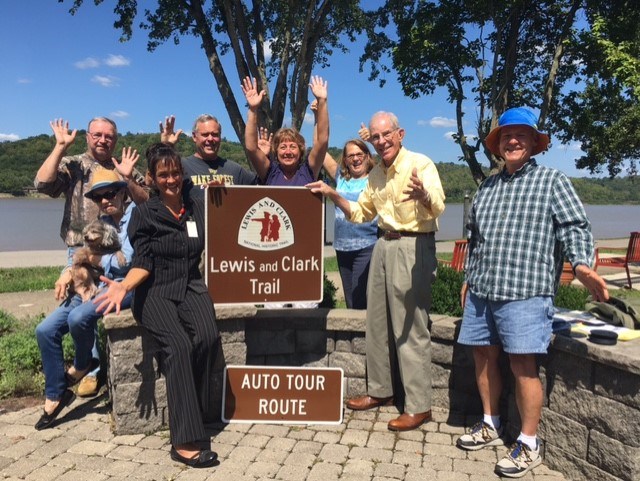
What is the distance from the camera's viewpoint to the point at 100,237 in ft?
11.9

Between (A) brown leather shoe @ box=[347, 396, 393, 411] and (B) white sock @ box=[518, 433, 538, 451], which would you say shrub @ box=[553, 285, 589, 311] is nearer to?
(A) brown leather shoe @ box=[347, 396, 393, 411]

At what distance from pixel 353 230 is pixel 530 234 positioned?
64.3 inches

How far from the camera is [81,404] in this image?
3.93 metres

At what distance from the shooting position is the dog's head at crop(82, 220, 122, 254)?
3635 mm

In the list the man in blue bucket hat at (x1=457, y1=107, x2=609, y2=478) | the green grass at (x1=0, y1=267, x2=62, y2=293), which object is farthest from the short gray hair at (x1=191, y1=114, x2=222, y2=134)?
the green grass at (x1=0, y1=267, x2=62, y2=293)

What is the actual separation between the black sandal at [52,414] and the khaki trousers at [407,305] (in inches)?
87.2

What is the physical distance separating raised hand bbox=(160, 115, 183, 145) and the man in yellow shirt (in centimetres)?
133

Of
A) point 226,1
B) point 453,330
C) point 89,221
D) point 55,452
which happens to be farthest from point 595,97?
point 55,452

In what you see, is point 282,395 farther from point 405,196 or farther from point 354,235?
point 405,196

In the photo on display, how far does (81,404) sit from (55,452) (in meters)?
0.76

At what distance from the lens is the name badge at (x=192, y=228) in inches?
134

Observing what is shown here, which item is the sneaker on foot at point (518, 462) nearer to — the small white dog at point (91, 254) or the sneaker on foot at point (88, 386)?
the small white dog at point (91, 254)

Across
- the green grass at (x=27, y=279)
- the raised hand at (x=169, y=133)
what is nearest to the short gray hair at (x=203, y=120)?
the raised hand at (x=169, y=133)

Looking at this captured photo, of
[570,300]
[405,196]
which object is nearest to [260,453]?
[405,196]
